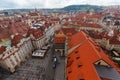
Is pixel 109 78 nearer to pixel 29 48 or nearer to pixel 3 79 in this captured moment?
pixel 3 79

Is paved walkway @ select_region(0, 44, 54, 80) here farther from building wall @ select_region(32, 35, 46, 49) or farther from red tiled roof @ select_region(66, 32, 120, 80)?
red tiled roof @ select_region(66, 32, 120, 80)

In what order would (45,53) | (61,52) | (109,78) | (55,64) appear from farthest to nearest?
(45,53) < (61,52) < (55,64) < (109,78)

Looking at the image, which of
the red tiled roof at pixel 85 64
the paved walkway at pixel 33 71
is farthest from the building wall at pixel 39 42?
the red tiled roof at pixel 85 64

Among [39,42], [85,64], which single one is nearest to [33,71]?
[39,42]

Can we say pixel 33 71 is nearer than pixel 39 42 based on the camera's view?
Yes

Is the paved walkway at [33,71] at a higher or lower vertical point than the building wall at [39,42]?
lower

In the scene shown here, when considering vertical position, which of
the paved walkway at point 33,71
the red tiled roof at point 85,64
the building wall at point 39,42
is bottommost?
the paved walkway at point 33,71

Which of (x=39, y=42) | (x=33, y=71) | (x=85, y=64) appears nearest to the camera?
(x=85, y=64)

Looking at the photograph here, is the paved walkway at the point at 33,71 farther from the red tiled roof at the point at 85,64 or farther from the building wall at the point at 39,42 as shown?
the red tiled roof at the point at 85,64

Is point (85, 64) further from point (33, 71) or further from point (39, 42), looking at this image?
point (39, 42)

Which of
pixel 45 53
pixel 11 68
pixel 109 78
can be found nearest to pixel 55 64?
pixel 45 53

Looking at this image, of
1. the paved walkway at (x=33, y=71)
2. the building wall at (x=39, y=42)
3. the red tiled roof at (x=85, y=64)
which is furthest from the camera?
the building wall at (x=39, y=42)
